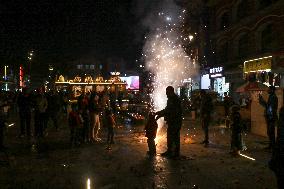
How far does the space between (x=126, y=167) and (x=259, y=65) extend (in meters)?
15.2

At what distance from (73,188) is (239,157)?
533 cm

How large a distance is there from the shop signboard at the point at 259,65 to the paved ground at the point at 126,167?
7.52m

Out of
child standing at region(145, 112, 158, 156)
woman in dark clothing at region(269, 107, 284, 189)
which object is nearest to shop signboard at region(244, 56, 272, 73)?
child standing at region(145, 112, 158, 156)

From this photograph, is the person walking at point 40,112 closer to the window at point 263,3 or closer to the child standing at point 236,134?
the child standing at point 236,134

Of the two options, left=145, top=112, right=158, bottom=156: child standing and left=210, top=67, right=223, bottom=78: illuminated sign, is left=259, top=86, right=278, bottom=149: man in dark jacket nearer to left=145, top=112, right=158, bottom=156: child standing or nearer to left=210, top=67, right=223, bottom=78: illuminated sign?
left=145, top=112, right=158, bottom=156: child standing

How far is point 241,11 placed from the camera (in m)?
31.6

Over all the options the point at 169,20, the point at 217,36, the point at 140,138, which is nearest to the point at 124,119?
the point at 140,138

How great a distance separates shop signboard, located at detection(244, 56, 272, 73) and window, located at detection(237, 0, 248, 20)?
8025 mm

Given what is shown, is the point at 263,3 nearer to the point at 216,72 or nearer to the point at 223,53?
the point at 223,53

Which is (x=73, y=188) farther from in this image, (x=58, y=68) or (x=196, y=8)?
(x=58, y=68)

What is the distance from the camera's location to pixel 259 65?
22.4 metres

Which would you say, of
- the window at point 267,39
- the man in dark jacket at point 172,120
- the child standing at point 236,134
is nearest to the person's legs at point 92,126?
the man in dark jacket at point 172,120

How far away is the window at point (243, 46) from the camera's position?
3100 centimetres

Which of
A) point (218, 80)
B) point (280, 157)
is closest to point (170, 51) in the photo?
point (218, 80)
